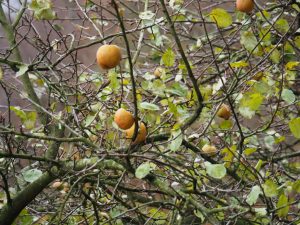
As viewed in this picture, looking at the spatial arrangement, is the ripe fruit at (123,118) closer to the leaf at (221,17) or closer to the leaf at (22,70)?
the leaf at (221,17)

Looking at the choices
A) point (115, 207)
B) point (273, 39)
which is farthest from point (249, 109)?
point (273, 39)

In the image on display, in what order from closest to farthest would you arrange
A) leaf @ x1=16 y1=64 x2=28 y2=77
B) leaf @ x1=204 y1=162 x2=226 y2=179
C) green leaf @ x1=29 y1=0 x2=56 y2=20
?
1. leaf @ x1=204 y1=162 x2=226 y2=179
2. leaf @ x1=16 y1=64 x2=28 y2=77
3. green leaf @ x1=29 y1=0 x2=56 y2=20

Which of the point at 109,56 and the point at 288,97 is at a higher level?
the point at 109,56

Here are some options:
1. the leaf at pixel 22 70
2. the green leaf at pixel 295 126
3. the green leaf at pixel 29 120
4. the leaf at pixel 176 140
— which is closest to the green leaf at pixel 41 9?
the leaf at pixel 22 70

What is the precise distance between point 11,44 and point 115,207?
1.12 m

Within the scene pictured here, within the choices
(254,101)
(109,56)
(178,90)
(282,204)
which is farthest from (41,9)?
(282,204)

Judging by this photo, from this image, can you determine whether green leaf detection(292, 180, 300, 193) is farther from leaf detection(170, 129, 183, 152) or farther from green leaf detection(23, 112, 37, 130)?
green leaf detection(23, 112, 37, 130)

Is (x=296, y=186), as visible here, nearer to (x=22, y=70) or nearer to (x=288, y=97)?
(x=288, y=97)

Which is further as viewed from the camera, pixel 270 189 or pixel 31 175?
pixel 31 175

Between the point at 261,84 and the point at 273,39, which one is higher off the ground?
the point at 273,39

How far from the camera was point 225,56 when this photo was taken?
3402 millimetres

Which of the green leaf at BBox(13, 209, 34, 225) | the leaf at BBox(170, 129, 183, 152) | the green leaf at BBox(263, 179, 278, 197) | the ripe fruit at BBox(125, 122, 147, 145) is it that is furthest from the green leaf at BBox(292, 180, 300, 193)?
the green leaf at BBox(13, 209, 34, 225)

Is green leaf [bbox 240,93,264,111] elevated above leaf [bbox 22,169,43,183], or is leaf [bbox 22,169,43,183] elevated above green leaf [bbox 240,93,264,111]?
leaf [bbox 22,169,43,183]

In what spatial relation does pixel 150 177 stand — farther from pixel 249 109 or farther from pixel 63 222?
pixel 249 109
